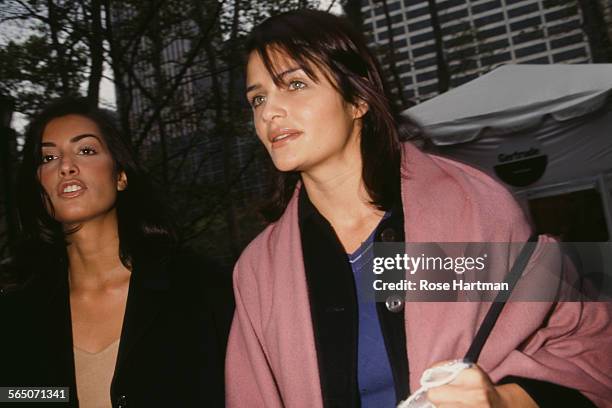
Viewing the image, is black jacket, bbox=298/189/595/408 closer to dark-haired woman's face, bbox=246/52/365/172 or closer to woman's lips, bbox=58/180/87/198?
dark-haired woman's face, bbox=246/52/365/172

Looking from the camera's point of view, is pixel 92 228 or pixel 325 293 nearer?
pixel 325 293

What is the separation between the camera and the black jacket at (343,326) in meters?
0.92

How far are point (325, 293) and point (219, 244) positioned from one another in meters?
12.1

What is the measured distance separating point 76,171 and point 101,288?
427 mm

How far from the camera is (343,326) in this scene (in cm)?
109

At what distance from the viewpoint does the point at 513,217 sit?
40.0 inches

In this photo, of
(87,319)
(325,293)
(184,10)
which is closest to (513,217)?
(325,293)

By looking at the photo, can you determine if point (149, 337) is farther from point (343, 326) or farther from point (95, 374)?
point (343, 326)

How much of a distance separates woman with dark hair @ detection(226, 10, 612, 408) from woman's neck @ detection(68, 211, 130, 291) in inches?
23.2

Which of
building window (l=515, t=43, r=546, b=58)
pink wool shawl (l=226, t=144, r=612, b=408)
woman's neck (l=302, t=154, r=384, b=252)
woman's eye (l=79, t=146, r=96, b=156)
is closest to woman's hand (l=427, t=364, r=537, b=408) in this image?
pink wool shawl (l=226, t=144, r=612, b=408)

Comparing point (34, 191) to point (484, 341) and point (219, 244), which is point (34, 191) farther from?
point (219, 244)

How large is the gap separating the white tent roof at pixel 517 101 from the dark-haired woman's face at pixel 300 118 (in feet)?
6.51

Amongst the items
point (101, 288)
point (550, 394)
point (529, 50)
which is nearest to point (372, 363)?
point (550, 394)
